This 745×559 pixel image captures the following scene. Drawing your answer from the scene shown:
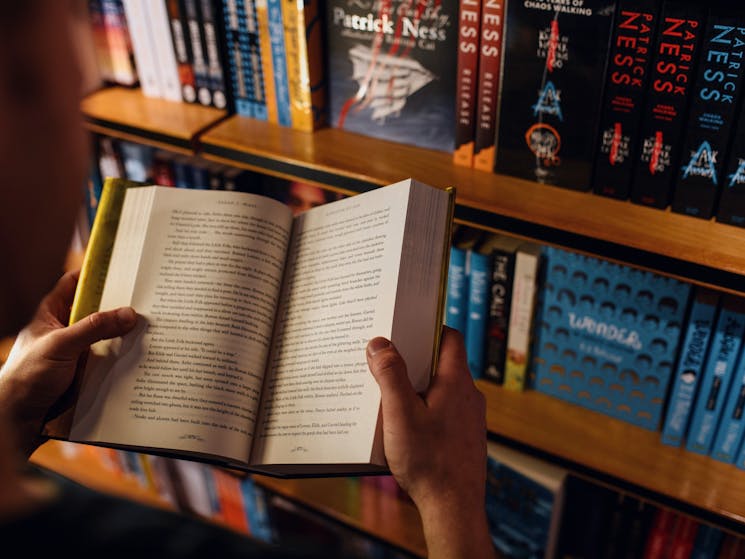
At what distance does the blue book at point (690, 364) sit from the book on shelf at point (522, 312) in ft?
0.78

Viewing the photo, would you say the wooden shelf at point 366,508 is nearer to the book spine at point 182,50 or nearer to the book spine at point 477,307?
the book spine at point 477,307

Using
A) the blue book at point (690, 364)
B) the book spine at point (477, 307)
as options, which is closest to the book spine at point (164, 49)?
the book spine at point (477, 307)

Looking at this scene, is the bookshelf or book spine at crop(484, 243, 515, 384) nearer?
the bookshelf

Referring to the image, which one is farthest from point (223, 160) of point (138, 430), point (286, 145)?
point (138, 430)

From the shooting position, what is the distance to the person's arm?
2.58 feet

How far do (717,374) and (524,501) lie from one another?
42 cm

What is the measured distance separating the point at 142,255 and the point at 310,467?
37 centimetres

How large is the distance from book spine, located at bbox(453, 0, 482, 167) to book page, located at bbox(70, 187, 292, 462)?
298mm

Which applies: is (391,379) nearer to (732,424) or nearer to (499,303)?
(499,303)

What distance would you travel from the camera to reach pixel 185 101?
1296 mm

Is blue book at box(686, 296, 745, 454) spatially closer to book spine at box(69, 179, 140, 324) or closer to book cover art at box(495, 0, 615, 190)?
book cover art at box(495, 0, 615, 190)

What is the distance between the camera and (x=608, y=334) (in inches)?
43.8

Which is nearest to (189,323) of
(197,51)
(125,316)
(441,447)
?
(125,316)

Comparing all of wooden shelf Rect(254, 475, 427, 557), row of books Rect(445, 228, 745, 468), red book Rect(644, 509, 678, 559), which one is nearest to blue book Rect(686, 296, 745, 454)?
row of books Rect(445, 228, 745, 468)
